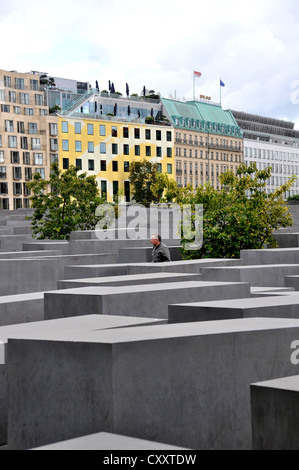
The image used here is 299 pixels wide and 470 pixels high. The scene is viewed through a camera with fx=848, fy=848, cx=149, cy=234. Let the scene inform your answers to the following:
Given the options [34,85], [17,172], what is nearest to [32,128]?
[34,85]

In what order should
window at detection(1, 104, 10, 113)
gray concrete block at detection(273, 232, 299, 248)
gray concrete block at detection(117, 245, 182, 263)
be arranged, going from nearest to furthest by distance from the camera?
gray concrete block at detection(117, 245, 182, 263)
gray concrete block at detection(273, 232, 299, 248)
window at detection(1, 104, 10, 113)

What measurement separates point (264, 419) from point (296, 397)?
298 mm

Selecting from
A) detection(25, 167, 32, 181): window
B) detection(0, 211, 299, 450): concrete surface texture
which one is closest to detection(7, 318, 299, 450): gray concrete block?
detection(0, 211, 299, 450): concrete surface texture

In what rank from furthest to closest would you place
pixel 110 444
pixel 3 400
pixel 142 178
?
pixel 142 178 → pixel 3 400 → pixel 110 444

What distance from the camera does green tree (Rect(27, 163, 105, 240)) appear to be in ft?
87.9

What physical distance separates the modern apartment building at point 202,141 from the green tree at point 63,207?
74.3 meters

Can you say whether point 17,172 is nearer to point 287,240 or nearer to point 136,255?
point 287,240

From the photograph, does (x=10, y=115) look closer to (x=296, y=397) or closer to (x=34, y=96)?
(x=34, y=96)

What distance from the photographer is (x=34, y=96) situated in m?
90.9

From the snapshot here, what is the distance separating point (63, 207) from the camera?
27.1 m

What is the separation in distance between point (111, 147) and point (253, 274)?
83.8 m

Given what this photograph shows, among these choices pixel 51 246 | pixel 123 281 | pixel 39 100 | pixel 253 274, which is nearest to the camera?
pixel 123 281

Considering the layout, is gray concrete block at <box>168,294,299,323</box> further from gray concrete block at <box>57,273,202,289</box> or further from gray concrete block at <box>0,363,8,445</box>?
gray concrete block at <box>57,273,202,289</box>

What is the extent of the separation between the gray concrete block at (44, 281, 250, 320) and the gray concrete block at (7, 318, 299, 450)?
7.37 ft
